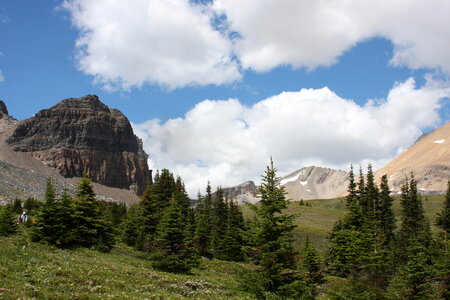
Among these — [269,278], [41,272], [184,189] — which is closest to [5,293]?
[41,272]

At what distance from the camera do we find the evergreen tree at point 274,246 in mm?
21992

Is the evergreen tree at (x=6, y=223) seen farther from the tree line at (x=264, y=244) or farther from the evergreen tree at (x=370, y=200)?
the evergreen tree at (x=370, y=200)

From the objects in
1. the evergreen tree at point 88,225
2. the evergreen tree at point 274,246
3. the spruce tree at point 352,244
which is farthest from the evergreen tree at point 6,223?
the spruce tree at point 352,244

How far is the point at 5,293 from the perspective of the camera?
12.3 m

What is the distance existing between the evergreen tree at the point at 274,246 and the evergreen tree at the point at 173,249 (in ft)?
24.0

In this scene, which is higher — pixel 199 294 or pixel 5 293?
pixel 5 293

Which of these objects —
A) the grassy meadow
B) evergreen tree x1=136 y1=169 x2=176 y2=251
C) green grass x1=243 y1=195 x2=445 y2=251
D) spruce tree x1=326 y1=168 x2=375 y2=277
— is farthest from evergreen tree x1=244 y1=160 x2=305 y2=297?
green grass x1=243 y1=195 x2=445 y2=251

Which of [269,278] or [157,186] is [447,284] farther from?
[157,186]

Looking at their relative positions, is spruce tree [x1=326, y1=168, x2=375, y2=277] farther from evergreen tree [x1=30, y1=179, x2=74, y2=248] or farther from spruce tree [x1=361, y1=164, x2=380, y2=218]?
evergreen tree [x1=30, y1=179, x2=74, y2=248]

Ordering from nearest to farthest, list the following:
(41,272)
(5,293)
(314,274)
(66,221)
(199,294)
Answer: (5,293), (41,272), (199,294), (66,221), (314,274)

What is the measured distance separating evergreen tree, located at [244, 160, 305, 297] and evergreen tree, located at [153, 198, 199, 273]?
24.0 ft

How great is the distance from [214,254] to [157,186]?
574 inches

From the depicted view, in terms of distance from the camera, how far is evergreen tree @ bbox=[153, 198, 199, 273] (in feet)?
94.2

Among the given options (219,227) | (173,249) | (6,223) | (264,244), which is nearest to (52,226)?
(6,223)
